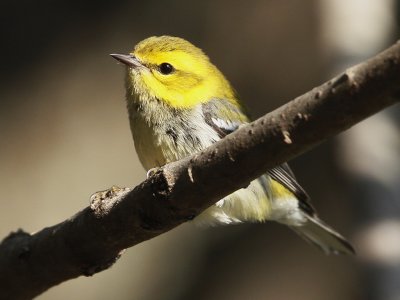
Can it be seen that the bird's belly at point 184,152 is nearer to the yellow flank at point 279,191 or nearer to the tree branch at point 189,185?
the yellow flank at point 279,191

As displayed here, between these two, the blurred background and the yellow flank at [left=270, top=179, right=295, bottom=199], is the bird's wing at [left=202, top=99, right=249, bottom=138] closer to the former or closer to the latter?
the yellow flank at [left=270, top=179, right=295, bottom=199]

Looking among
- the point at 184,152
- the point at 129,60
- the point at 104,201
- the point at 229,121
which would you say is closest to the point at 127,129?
the point at 229,121

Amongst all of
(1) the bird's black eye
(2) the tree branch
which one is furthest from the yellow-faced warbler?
(2) the tree branch

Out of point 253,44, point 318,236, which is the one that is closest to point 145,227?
point 318,236

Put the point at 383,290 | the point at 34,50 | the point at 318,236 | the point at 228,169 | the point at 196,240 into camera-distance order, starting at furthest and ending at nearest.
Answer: the point at 34,50
the point at 196,240
the point at 318,236
the point at 383,290
the point at 228,169

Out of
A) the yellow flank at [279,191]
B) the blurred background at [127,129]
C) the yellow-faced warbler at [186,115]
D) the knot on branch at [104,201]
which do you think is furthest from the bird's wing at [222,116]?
the blurred background at [127,129]

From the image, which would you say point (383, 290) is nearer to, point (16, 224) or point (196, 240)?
point (196, 240)
